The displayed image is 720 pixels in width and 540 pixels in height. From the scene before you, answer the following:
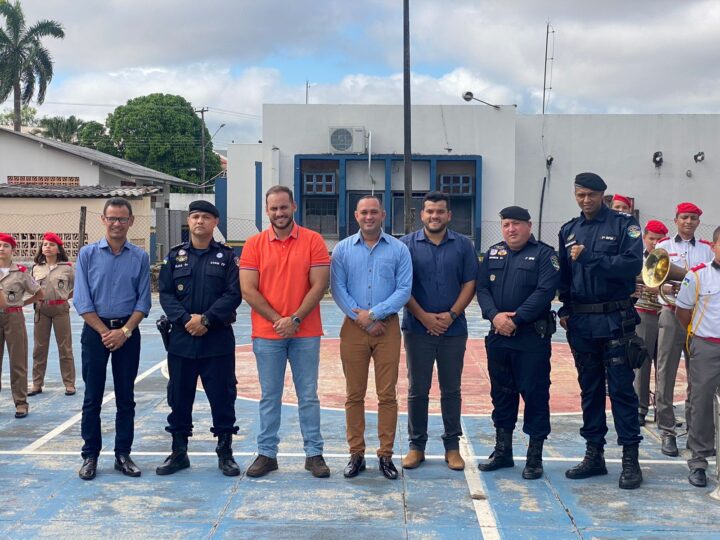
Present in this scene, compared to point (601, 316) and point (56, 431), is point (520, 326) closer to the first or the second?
point (601, 316)

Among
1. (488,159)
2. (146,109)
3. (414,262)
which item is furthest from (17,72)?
(414,262)

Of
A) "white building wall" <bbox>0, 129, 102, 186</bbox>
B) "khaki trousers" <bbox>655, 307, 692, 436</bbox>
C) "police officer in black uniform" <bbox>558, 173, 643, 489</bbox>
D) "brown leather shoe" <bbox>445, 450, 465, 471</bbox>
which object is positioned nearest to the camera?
"police officer in black uniform" <bbox>558, 173, 643, 489</bbox>

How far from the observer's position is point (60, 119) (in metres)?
62.8

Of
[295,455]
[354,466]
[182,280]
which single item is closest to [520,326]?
[354,466]

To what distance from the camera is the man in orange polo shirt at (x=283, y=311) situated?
6539 millimetres

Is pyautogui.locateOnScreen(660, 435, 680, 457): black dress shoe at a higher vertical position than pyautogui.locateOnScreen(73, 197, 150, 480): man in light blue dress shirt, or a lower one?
lower

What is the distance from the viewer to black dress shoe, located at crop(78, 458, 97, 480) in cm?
646

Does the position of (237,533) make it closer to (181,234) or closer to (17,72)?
(181,234)

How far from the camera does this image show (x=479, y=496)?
6090 mm

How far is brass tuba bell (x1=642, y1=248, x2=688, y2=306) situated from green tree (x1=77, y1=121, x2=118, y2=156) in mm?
58535


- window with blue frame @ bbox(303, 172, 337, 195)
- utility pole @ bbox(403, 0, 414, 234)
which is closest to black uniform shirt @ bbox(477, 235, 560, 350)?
utility pole @ bbox(403, 0, 414, 234)

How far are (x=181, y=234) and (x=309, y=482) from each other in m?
26.9

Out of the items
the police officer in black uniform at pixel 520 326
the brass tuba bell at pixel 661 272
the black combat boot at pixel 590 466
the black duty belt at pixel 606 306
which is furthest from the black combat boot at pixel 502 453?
the brass tuba bell at pixel 661 272

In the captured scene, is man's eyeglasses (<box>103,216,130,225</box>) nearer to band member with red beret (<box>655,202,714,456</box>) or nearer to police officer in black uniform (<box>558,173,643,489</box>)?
police officer in black uniform (<box>558,173,643,489</box>)
